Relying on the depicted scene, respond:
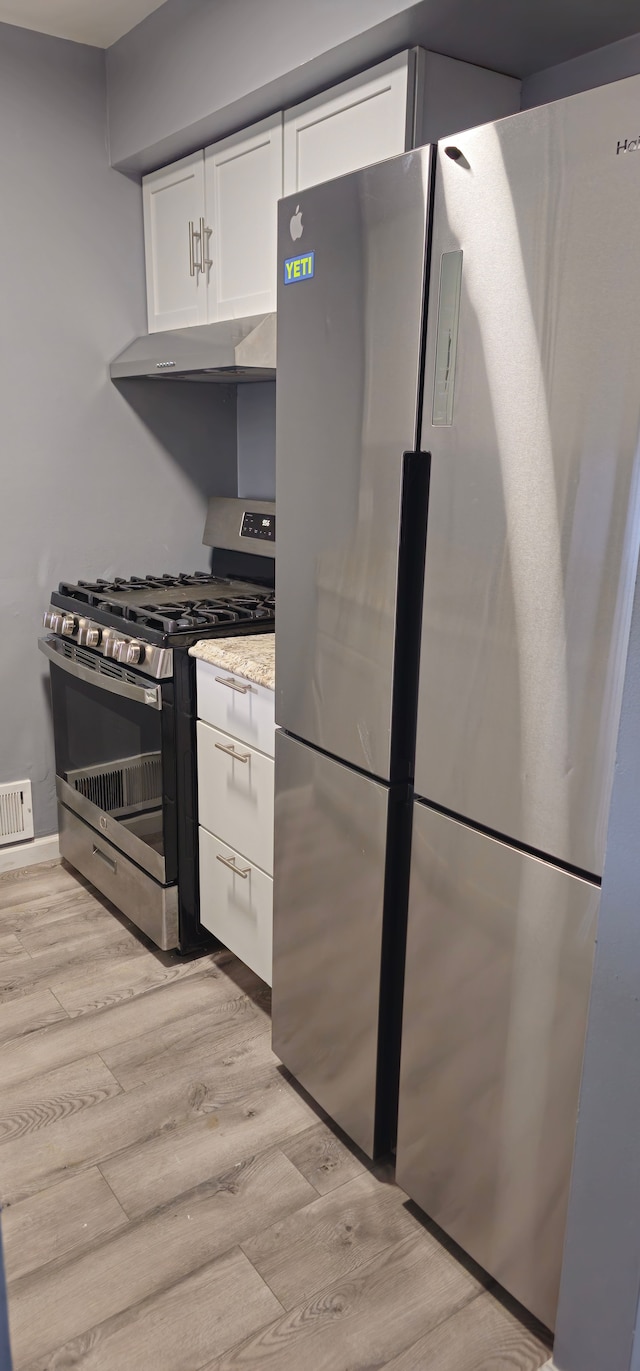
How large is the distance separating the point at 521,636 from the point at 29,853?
87.9 inches

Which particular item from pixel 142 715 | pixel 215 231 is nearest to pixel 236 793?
pixel 142 715

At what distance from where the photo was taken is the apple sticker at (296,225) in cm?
155

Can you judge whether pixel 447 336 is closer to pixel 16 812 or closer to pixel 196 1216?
pixel 196 1216

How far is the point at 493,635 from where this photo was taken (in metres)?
1.29

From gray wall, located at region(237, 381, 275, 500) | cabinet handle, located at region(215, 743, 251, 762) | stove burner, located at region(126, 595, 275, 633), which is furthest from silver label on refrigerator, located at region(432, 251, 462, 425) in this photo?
gray wall, located at region(237, 381, 275, 500)

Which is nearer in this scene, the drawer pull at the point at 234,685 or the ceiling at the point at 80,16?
the drawer pull at the point at 234,685

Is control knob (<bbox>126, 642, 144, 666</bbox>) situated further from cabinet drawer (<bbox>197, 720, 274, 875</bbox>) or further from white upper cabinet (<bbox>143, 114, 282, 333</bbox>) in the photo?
white upper cabinet (<bbox>143, 114, 282, 333</bbox>)

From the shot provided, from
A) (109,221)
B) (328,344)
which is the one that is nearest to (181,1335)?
(328,344)

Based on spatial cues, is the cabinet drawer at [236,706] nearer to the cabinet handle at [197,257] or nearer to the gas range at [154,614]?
the gas range at [154,614]

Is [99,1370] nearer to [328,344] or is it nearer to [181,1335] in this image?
[181,1335]

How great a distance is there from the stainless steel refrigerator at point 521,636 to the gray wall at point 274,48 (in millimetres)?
628

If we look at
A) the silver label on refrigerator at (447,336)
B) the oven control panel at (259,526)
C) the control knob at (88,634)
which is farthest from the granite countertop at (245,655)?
the silver label on refrigerator at (447,336)

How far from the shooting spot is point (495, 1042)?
1392 millimetres

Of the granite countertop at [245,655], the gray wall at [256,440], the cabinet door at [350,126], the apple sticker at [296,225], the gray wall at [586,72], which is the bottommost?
the granite countertop at [245,655]
